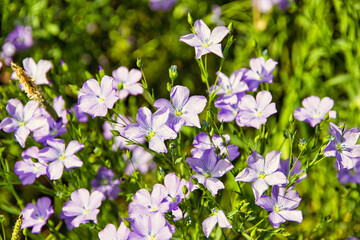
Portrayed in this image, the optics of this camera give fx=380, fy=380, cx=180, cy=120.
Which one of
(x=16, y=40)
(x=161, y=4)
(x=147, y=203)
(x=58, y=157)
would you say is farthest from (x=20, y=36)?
(x=147, y=203)

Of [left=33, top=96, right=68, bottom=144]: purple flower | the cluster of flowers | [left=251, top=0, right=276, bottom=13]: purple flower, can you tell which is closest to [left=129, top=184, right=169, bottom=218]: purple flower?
[left=33, top=96, right=68, bottom=144]: purple flower

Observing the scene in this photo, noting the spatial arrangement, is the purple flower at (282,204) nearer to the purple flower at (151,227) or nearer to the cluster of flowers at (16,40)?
the purple flower at (151,227)

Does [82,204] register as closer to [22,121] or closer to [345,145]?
[22,121]

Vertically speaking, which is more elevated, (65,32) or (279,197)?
(65,32)

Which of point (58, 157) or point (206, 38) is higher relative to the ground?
point (206, 38)

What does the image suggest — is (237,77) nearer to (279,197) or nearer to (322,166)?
(279,197)

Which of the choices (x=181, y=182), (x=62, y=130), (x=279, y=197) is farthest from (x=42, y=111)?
(x=279, y=197)

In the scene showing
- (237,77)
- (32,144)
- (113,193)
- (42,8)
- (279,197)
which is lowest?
(113,193)
